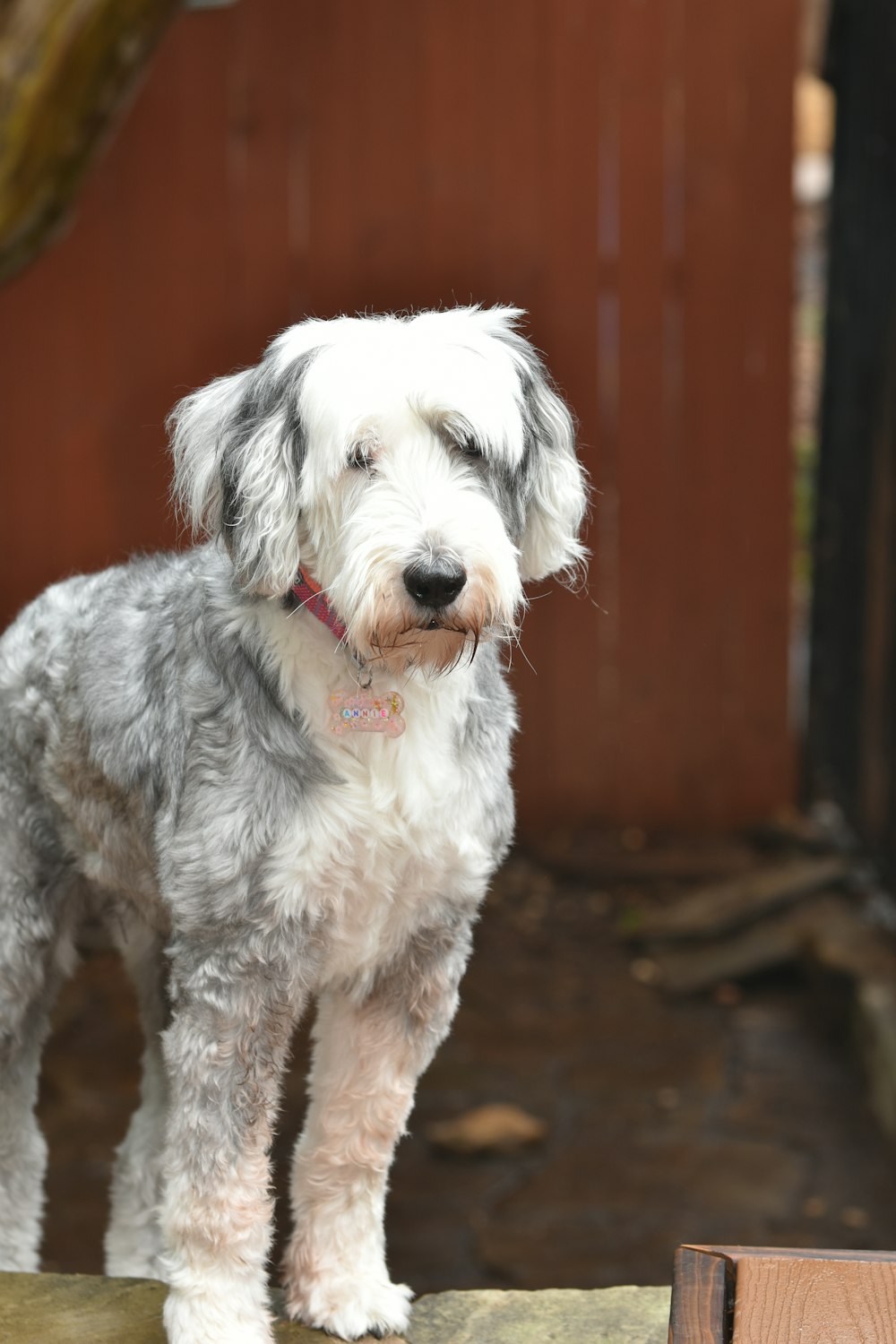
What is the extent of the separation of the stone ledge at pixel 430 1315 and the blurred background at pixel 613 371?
2.49 meters

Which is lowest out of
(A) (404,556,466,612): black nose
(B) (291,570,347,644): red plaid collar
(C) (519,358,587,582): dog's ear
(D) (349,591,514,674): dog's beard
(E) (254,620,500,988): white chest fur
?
(E) (254,620,500,988): white chest fur

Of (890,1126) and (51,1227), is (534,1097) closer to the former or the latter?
(890,1126)

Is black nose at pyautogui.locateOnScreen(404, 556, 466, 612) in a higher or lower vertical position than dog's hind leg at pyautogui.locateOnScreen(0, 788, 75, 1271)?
higher

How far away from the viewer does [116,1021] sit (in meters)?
5.22

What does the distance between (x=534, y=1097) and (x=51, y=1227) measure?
4.77 ft

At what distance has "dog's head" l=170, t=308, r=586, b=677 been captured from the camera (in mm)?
2061

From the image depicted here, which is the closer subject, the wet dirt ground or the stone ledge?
the stone ledge

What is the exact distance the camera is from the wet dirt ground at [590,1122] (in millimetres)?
4078

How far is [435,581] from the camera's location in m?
2.03

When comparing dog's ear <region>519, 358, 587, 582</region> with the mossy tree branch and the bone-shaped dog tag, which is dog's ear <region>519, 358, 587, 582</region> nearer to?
the bone-shaped dog tag

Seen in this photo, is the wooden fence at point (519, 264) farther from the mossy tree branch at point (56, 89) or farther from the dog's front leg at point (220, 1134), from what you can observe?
the dog's front leg at point (220, 1134)

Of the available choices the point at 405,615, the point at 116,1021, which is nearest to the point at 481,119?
the point at 116,1021

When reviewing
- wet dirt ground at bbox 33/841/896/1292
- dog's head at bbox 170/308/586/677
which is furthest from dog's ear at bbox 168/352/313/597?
wet dirt ground at bbox 33/841/896/1292

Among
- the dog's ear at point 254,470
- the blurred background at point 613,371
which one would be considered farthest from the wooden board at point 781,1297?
the blurred background at point 613,371
